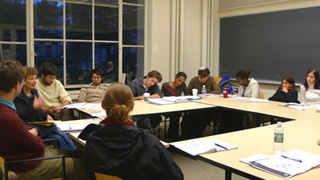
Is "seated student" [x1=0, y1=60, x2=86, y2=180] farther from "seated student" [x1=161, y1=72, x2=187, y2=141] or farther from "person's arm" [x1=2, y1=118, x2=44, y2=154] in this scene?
"seated student" [x1=161, y1=72, x2=187, y2=141]

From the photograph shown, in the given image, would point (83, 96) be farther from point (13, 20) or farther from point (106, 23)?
point (106, 23)

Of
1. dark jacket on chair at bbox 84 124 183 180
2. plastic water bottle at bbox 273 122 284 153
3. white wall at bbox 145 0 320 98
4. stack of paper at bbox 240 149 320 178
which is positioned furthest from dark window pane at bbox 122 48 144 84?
dark jacket on chair at bbox 84 124 183 180

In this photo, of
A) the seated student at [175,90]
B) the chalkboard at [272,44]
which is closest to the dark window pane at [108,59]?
the seated student at [175,90]

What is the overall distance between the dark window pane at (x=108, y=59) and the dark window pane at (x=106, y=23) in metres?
0.17

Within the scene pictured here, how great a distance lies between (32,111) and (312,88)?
4054 millimetres

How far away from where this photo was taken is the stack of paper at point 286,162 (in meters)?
1.94

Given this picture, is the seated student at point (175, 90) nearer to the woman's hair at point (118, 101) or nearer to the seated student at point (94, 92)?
the seated student at point (94, 92)

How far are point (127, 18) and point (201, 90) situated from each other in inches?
85.0

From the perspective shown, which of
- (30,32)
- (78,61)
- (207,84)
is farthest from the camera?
(78,61)

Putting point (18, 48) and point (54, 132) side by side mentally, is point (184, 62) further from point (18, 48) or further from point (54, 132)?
point (54, 132)

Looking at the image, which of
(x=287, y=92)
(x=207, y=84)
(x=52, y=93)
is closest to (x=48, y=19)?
(x=52, y=93)

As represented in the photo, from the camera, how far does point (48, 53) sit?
5.78 m

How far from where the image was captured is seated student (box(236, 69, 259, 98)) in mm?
5440

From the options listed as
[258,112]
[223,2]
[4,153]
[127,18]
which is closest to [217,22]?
[223,2]
